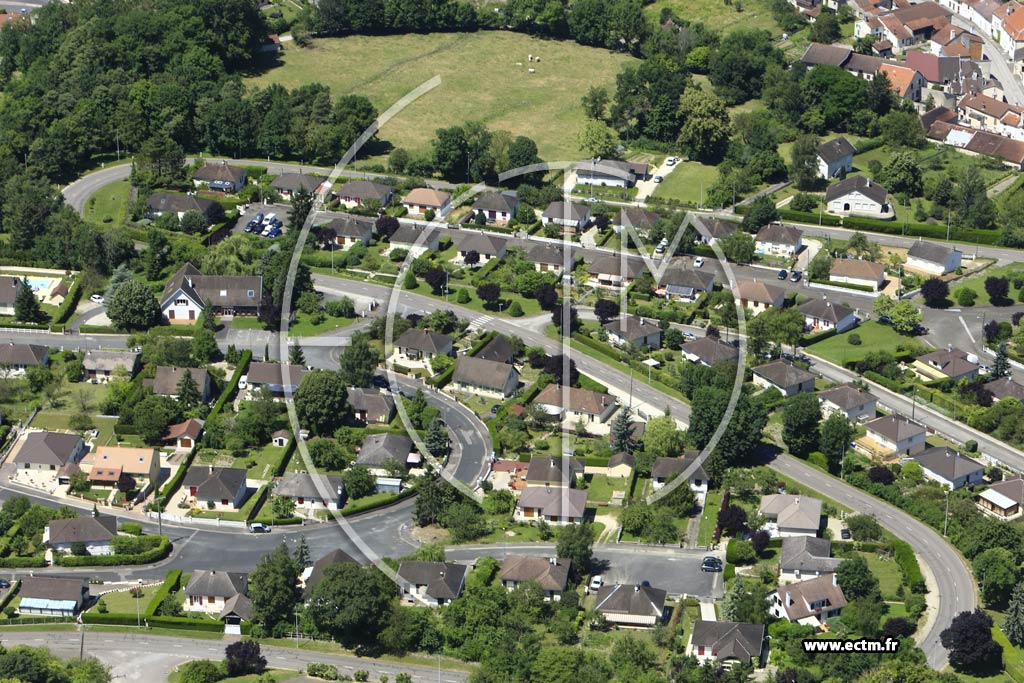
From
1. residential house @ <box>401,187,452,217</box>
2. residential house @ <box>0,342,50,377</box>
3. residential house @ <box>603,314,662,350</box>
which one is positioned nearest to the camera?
residential house @ <box>0,342,50,377</box>

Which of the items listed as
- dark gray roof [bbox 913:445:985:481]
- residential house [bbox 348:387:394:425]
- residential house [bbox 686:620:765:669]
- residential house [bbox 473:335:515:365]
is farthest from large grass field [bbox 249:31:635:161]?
residential house [bbox 686:620:765:669]

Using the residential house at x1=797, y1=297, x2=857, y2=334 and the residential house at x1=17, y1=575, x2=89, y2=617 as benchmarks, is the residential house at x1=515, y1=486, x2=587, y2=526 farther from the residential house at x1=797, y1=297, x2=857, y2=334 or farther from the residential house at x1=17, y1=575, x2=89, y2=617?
the residential house at x1=797, y1=297, x2=857, y2=334

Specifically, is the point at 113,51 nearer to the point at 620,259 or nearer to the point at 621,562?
the point at 620,259

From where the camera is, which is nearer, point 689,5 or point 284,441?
point 284,441

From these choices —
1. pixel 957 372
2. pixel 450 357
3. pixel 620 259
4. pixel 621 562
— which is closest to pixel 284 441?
pixel 450 357

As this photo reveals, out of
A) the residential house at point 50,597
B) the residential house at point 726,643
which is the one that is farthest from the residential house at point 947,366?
the residential house at point 50,597

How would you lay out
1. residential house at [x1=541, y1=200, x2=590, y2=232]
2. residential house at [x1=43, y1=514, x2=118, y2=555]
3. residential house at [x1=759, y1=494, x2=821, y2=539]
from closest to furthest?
residential house at [x1=43, y1=514, x2=118, y2=555] → residential house at [x1=759, y1=494, x2=821, y2=539] → residential house at [x1=541, y1=200, x2=590, y2=232]
